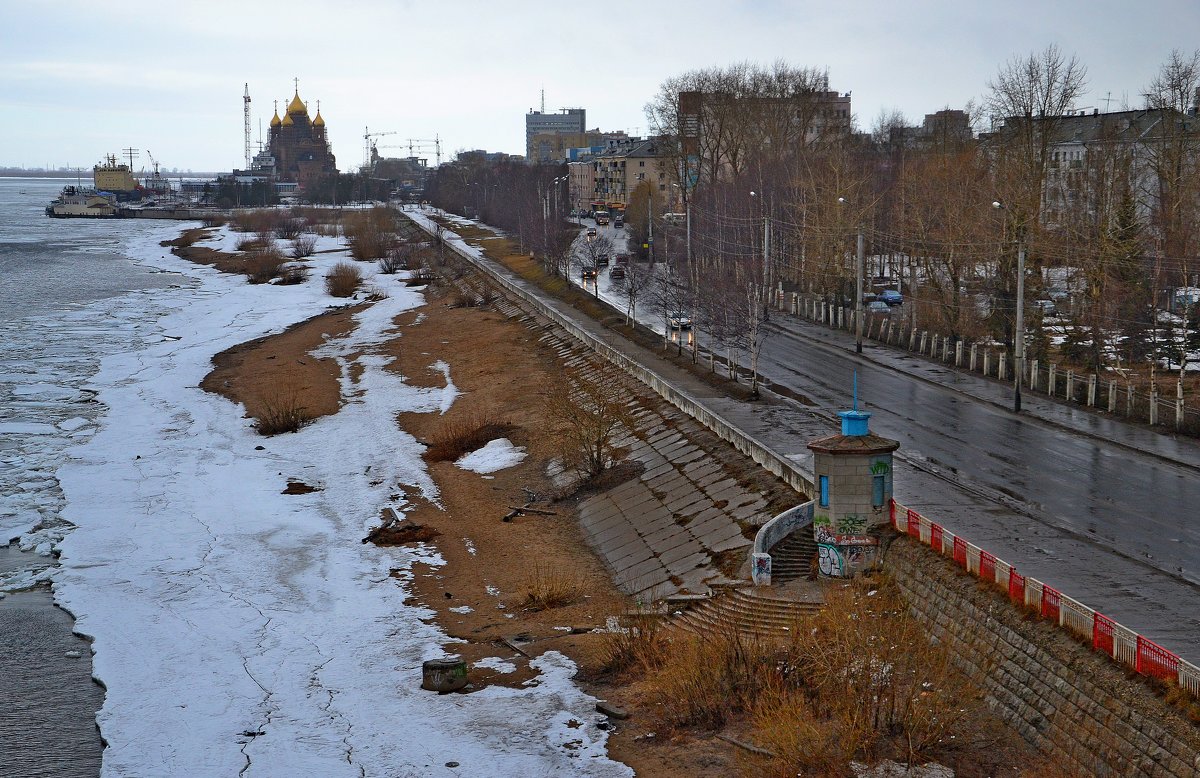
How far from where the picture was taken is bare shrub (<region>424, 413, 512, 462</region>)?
47.0 metres

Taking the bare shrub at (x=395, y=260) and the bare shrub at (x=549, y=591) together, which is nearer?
the bare shrub at (x=549, y=591)

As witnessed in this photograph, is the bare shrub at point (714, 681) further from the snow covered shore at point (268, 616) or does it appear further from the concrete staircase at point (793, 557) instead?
the concrete staircase at point (793, 557)

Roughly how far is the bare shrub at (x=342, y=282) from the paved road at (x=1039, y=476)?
5977cm

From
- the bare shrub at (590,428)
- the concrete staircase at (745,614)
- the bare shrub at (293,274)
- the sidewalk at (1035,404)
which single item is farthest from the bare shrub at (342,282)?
the concrete staircase at (745,614)

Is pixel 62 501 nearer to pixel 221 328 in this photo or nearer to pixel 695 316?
pixel 695 316

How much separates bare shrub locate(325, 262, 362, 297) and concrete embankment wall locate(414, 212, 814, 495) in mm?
21060

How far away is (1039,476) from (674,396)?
16271mm

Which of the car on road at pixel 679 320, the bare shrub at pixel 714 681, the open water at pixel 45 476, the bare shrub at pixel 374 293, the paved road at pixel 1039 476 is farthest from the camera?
the bare shrub at pixel 374 293

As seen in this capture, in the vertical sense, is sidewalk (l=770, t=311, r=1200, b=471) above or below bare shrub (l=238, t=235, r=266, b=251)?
below

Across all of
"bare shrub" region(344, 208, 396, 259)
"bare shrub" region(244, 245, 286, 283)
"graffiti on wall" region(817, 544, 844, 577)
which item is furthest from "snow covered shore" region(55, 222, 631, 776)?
"bare shrub" region(344, 208, 396, 259)

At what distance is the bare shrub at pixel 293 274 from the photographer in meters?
116

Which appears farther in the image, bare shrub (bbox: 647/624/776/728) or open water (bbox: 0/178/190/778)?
open water (bbox: 0/178/190/778)

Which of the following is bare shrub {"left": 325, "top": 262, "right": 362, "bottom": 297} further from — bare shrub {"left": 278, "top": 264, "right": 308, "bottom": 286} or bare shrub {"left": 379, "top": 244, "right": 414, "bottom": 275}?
bare shrub {"left": 379, "top": 244, "right": 414, "bottom": 275}

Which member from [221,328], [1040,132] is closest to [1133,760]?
[1040,132]
